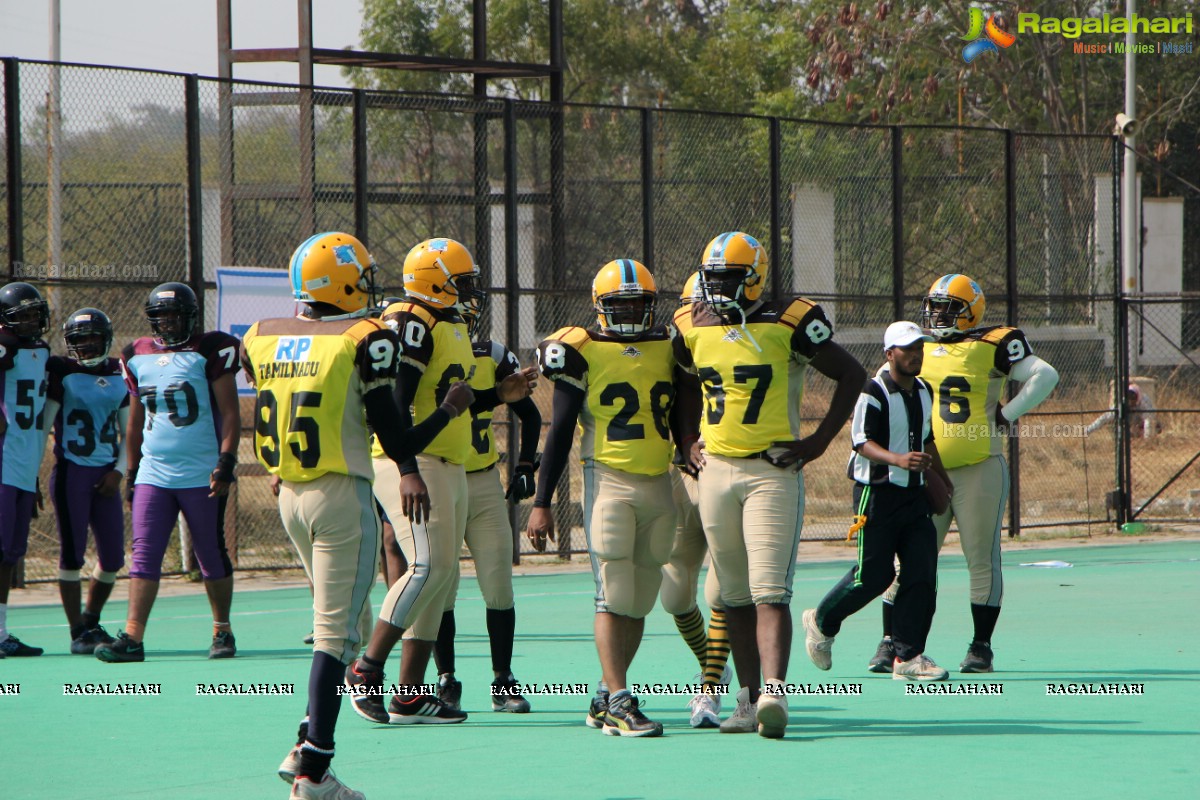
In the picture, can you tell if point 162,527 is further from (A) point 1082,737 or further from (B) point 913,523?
(A) point 1082,737

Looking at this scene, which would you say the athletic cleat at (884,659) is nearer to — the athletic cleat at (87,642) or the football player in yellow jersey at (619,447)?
the football player in yellow jersey at (619,447)

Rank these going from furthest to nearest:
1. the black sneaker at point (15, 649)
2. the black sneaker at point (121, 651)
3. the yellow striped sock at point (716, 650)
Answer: the black sneaker at point (15, 649) → the black sneaker at point (121, 651) → the yellow striped sock at point (716, 650)

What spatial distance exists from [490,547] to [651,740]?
140 centimetres

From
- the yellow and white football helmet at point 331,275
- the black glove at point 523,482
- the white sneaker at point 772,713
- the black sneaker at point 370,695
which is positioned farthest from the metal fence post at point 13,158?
the white sneaker at point 772,713

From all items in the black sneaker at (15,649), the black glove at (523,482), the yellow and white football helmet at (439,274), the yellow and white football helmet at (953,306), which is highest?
the yellow and white football helmet at (439,274)

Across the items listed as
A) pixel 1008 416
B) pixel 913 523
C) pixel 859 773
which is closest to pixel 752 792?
pixel 859 773

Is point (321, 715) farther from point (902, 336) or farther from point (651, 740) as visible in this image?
point (902, 336)

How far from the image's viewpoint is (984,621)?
359 inches

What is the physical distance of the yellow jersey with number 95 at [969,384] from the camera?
9.45 metres

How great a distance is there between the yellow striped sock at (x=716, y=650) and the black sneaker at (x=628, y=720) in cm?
58

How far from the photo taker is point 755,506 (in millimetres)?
7176

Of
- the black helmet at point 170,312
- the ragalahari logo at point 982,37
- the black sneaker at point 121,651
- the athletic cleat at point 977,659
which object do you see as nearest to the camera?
the athletic cleat at point 977,659

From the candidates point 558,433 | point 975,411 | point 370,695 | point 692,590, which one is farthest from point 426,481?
point 975,411

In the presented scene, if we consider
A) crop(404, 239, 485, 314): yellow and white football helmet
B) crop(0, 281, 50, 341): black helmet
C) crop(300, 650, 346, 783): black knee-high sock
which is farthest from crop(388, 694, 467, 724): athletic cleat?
crop(0, 281, 50, 341): black helmet
